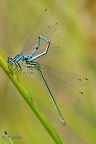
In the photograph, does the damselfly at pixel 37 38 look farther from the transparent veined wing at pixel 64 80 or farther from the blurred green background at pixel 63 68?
the blurred green background at pixel 63 68

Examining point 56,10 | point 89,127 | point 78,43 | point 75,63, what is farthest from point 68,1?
point 89,127

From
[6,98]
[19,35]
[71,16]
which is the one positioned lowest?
[6,98]

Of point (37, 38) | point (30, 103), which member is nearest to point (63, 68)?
point (37, 38)

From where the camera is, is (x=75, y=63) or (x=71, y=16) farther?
(x=75, y=63)

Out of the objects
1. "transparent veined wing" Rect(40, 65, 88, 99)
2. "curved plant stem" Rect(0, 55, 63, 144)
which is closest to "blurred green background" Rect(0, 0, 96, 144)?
"transparent veined wing" Rect(40, 65, 88, 99)

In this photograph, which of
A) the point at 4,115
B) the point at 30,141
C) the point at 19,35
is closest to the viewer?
the point at 30,141

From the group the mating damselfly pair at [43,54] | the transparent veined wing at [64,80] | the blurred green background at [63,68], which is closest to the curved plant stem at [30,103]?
the mating damselfly pair at [43,54]

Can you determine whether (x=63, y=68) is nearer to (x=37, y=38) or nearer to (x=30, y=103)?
(x=37, y=38)

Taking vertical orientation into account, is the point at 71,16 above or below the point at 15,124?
above

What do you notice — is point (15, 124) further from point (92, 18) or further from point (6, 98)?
point (92, 18)
